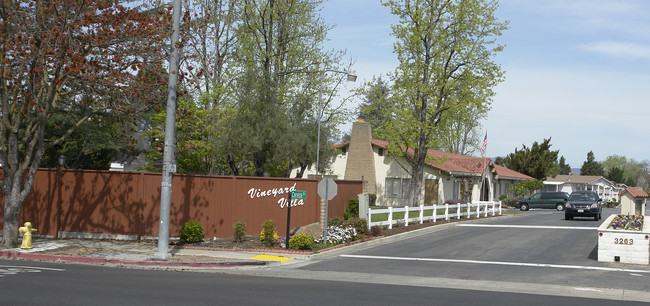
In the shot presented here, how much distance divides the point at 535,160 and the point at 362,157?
3482cm

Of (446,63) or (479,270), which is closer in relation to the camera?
(479,270)

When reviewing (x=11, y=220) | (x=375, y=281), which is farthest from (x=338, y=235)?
(x=11, y=220)

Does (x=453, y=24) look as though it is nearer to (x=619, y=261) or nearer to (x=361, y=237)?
(x=361, y=237)

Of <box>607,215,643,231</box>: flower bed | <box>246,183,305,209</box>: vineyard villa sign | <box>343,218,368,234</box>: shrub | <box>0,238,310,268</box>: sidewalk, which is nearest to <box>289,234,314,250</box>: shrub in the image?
<box>0,238,310,268</box>: sidewalk

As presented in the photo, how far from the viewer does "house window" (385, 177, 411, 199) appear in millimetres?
44594

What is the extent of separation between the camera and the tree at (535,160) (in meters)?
70.8

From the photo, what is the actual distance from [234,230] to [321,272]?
5642 mm

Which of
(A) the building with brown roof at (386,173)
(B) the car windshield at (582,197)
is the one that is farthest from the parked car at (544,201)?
(B) the car windshield at (582,197)

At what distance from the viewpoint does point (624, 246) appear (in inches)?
678

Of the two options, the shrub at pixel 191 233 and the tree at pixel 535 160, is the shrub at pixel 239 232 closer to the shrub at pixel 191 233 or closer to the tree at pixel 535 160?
the shrub at pixel 191 233

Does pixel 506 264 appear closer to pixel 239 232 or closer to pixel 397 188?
pixel 239 232

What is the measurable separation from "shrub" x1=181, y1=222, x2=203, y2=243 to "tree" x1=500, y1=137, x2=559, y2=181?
5885 cm

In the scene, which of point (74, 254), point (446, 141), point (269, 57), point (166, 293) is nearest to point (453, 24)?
point (446, 141)

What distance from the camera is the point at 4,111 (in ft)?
59.1
